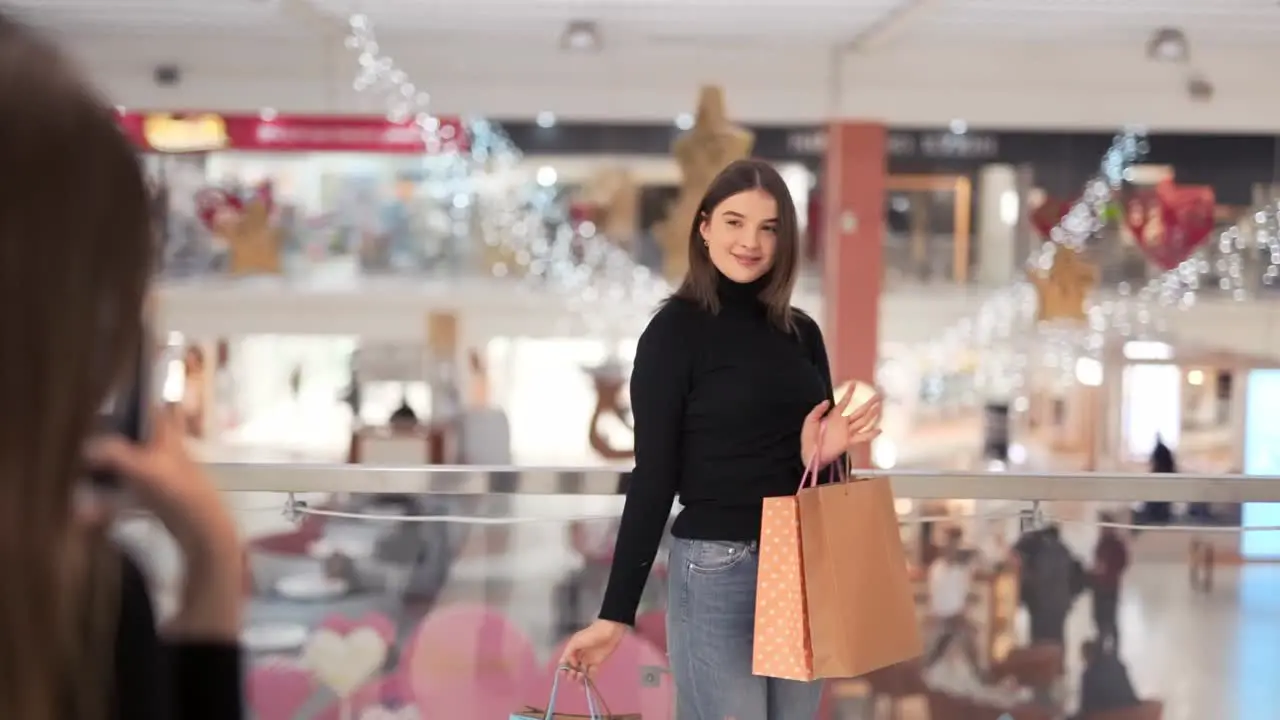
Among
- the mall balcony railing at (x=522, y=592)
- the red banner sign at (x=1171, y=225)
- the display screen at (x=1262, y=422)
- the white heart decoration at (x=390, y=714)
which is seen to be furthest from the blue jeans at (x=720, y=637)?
the display screen at (x=1262, y=422)

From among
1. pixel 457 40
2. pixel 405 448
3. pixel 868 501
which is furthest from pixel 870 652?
pixel 457 40

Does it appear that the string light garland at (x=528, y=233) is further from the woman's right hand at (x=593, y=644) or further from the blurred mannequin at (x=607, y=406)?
the woman's right hand at (x=593, y=644)

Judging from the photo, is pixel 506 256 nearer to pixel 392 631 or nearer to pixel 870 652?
pixel 392 631

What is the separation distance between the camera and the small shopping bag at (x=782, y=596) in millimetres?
1964

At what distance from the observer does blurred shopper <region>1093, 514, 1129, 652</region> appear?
300cm

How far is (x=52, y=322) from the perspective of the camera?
73cm

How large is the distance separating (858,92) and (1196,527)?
15.2 ft

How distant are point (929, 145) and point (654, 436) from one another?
23.0 feet

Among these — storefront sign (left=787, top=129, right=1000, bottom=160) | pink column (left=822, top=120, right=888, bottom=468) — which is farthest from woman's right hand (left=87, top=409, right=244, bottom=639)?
storefront sign (left=787, top=129, right=1000, bottom=160)

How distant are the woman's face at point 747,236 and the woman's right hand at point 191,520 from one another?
1.29 metres

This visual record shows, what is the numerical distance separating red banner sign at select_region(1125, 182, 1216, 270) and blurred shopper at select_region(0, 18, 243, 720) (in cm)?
741

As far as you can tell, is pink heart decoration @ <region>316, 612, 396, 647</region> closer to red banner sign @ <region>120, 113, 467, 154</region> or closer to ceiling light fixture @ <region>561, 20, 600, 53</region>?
ceiling light fixture @ <region>561, 20, 600, 53</region>

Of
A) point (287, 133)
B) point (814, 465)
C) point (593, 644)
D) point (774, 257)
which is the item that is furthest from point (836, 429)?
point (287, 133)

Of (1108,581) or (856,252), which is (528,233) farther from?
(1108,581)
